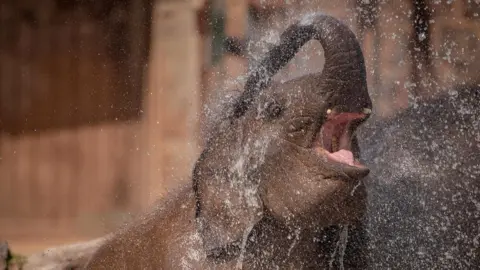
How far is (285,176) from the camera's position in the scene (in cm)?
266

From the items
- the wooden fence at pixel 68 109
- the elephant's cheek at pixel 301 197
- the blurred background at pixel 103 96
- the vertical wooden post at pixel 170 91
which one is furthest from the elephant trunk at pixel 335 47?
the wooden fence at pixel 68 109

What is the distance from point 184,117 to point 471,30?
2472mm

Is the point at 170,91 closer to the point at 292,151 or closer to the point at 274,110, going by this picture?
the point at 274,110

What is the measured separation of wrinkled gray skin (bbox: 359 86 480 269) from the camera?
3.41m

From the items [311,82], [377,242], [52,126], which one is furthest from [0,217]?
[311,82]

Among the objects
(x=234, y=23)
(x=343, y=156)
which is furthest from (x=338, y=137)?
(x=234, y=23)

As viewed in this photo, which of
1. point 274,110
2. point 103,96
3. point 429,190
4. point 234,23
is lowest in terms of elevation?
point 103,96

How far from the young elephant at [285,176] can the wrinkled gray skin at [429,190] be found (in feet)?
1.81

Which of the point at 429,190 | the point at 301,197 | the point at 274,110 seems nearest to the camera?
the point at 301,197

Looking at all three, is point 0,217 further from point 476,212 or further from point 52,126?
point 476,212

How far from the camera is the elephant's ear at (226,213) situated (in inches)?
106

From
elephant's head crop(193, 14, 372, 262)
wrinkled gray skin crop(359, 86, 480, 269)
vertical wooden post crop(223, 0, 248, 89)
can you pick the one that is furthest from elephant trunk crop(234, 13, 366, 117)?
vertical wooden post crop(223, 0, 248, 89)

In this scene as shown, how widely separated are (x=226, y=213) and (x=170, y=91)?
3.53 meters

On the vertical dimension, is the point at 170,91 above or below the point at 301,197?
below
